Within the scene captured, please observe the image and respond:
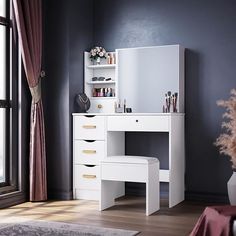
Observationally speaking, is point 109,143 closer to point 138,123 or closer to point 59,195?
point 138,123

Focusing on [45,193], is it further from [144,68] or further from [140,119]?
[144,68]

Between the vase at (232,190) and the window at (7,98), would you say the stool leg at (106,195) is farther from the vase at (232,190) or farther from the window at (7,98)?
the vase at (232,190)

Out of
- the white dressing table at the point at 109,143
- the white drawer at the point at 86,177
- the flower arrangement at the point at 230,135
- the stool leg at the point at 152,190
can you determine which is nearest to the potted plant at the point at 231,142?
the flower arrangement at the point at 230,135

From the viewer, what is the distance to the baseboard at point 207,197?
482cm

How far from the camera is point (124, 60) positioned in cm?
523

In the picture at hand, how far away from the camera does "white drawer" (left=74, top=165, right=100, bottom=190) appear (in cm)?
496

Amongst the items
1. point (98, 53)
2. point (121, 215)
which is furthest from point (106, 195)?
point (98, 53)

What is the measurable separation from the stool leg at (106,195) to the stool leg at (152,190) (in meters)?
0.47

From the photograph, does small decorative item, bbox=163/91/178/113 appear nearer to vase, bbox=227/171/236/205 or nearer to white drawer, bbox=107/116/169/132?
white drawer, bbox=107/116/169/132

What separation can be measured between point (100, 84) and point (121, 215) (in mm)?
1814

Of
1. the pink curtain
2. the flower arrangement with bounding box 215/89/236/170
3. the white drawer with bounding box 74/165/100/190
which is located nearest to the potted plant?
the flower arrangement with bounding box 215/89/236/170

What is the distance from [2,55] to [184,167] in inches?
90.3

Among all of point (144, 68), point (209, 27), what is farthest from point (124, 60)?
point (209, 27)

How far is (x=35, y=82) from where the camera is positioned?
4.91 meters
